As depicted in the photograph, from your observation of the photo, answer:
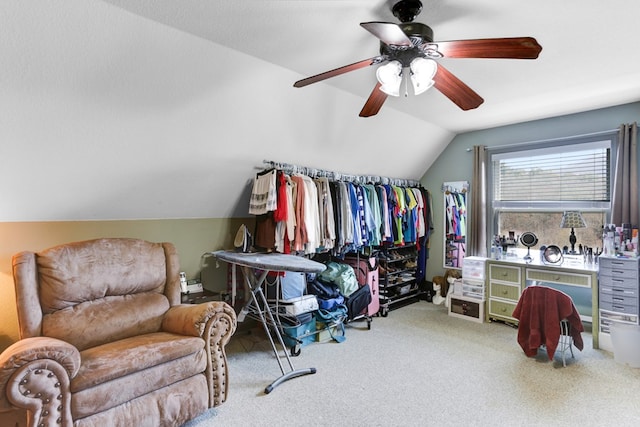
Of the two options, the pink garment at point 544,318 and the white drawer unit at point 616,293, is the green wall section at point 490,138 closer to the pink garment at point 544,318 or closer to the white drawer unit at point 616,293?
the white drawer unit at point 616,293

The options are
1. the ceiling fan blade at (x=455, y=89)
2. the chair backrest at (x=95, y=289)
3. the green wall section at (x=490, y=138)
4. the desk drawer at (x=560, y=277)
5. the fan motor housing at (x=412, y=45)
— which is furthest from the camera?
the green wall section at (x=490, y=138)

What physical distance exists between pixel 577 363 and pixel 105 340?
3.92 meters

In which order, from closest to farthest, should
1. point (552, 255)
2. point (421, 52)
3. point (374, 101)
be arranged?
point (421, 52)
point (374, 101)
point (552, 255)

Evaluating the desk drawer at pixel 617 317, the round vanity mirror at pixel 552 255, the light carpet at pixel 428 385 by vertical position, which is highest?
the round vanity mirror at pixel 552 255

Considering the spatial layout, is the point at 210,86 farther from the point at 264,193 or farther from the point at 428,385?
the point at 428,385

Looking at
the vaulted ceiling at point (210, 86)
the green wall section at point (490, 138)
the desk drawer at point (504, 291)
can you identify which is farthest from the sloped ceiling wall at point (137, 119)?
the desk drawer at point (504, 291)

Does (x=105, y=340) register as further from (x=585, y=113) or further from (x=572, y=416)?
(x=585, y=113)

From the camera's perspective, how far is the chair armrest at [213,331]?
230cm

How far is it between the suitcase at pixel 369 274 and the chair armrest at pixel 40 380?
300 cm

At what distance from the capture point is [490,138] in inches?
181

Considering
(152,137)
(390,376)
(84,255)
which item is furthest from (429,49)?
(84,255)

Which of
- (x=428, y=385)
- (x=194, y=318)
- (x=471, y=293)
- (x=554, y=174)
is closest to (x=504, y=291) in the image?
(x=471, y=293)

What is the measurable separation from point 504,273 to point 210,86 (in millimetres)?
3770

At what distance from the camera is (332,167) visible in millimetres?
4176
